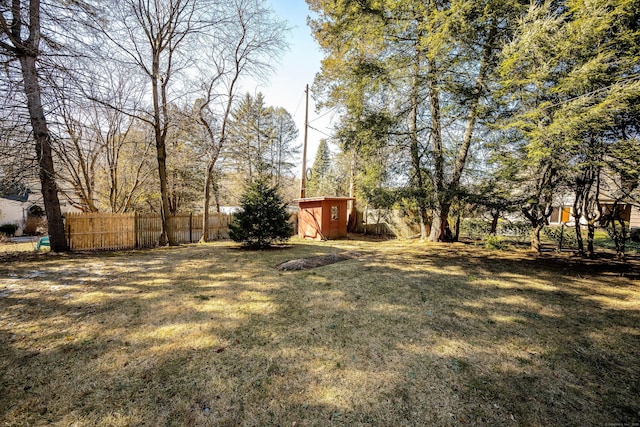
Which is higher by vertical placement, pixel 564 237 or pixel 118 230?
pixel 118 230

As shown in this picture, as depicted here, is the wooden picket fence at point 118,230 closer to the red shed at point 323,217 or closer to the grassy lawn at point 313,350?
the grassy lawn at point 313,350

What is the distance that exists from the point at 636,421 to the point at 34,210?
3093cm

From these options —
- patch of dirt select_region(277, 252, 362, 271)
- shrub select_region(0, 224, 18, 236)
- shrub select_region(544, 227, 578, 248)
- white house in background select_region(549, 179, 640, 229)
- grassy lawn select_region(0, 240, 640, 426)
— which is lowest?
grassy lawn select_region(0, 240, 640, 426)

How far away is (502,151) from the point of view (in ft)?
22.2

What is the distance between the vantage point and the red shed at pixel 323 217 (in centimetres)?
1277

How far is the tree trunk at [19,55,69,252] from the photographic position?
209 inches

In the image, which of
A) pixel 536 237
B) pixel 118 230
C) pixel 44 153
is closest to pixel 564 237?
pixel 536 237

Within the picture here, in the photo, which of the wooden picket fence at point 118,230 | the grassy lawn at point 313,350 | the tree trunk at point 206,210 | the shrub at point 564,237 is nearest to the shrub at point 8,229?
the wooden picket fence at point 118,230

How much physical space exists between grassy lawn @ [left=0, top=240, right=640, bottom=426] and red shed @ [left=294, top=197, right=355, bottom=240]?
7265 millimetres

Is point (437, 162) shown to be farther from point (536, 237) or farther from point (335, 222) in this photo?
point (335, 222)

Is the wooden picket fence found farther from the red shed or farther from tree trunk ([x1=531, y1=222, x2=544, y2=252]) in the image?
tree trunk ([x1=531, y1=222, x2=544, y2=252])

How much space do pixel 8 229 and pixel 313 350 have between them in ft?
83.0

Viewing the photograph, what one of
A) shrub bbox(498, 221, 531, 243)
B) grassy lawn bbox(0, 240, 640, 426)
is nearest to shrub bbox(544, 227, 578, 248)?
shrub bbox(498, 221, 531, 243)

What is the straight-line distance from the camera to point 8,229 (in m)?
17.1
